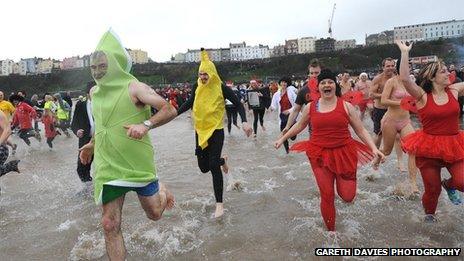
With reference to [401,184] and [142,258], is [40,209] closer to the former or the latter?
[142,258]

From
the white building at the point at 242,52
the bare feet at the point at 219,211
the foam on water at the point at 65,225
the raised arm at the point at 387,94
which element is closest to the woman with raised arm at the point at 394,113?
the raised arm at the point at 387,94

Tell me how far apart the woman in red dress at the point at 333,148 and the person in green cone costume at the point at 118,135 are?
169 centimetres

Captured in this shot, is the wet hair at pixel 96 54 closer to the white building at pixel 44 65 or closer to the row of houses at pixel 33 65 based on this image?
the row of houses at pixel 33 65

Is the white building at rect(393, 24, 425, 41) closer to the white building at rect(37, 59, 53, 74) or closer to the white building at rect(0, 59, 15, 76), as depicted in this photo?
the white building at rect(37, 59, 53, 74)

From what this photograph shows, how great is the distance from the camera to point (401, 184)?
20.4 feet

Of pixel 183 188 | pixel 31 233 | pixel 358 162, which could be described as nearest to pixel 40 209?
pixel 31 233

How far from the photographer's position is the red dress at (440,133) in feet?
14.5

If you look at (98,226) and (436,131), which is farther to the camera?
(98,226)

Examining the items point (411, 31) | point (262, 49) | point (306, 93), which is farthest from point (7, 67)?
point (306, 93)

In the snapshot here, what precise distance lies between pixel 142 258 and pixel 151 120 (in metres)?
1.58

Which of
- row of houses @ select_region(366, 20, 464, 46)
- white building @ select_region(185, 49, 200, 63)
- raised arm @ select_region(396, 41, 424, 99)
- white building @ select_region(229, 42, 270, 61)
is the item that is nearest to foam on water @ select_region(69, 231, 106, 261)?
raised arm @ select_region(396, 41, 424, 99)

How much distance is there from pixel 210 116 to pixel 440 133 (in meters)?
2.72

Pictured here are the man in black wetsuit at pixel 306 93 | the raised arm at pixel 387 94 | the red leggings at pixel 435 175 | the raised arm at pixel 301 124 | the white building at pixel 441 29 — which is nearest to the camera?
the red leggings at pixel 435 175

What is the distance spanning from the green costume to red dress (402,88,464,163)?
2.76m
